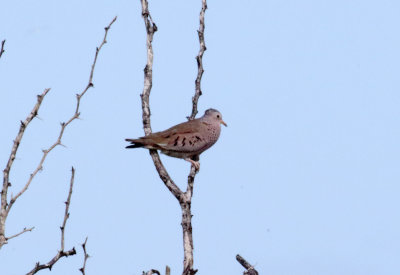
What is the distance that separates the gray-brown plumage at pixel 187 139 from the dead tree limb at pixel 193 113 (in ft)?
1.00

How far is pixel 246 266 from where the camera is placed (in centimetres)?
633

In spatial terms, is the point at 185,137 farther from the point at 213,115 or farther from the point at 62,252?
the point at 62,252

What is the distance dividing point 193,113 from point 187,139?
0.56m

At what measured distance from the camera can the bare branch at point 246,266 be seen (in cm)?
616

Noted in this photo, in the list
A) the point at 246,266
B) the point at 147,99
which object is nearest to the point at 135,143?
the point at 147,99

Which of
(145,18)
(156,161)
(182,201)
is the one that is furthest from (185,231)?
(145,18)

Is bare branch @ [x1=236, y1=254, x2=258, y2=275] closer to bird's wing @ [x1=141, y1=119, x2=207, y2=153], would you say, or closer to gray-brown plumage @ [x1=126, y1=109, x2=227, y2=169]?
gray-brown plumage @ [x1=126, y1=109, x2=227, y2=169]

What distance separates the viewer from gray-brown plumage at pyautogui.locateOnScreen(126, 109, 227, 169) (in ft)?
29.7

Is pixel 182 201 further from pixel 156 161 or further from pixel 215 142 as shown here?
pixel 215 142

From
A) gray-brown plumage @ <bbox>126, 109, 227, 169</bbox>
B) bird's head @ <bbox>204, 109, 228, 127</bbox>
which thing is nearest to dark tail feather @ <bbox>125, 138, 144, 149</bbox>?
gray-brown plumage @ <bbox>126, 109, 227, 169</bbox>

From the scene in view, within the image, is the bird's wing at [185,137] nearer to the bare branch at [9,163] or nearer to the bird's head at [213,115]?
the bird's head at [213,115]

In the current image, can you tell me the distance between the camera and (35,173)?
5668 millimetres

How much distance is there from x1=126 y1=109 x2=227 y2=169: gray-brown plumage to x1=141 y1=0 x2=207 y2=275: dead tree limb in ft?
1.00

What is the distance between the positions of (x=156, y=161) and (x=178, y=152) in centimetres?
142
